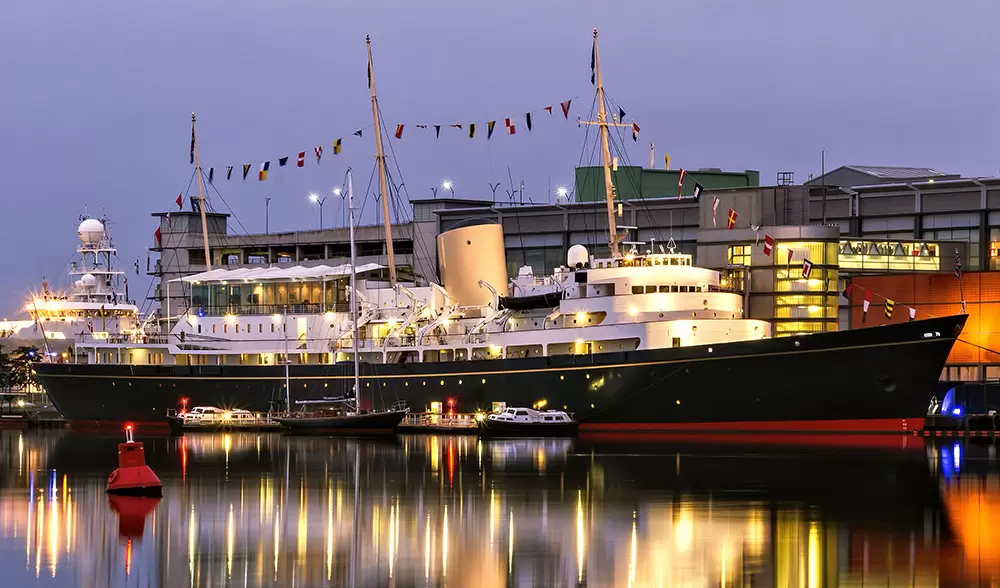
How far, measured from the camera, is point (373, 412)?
60.3 meters

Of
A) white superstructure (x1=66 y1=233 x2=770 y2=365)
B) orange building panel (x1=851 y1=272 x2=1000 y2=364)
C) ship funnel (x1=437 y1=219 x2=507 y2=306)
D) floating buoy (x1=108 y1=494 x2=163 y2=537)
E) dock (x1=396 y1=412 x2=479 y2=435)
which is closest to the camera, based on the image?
floating buoy (x1=108 y1=494 x2=163 y2=537)

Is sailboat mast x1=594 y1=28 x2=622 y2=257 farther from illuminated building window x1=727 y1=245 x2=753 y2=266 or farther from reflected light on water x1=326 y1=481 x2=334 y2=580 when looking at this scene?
reflected light on water x1=326 y1=481 x2=334 y2=580

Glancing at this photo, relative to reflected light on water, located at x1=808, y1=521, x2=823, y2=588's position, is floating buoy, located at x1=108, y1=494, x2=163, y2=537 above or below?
below


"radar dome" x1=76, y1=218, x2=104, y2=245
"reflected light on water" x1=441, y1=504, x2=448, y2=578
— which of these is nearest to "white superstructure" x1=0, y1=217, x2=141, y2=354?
"radar dome" x1=76, y1=218, x2=104, y2=245

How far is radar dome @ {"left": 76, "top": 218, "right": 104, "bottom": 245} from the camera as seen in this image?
84.6 metres

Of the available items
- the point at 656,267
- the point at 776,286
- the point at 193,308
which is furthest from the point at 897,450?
the point at 193,308

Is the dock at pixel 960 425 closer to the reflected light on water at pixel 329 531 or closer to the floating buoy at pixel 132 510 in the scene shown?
the reflected light on water at pixel 329 531

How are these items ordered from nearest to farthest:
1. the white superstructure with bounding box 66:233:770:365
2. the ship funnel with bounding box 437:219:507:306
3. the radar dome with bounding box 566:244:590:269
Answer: the white superstructure with bounding box 66:233:770:365
the radar dome with bounding box 566:244:590:269
the ship funnel with bounding box 437:219:507:306

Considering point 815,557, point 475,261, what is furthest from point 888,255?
point 815,557

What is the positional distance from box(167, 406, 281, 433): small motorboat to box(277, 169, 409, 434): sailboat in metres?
2.51

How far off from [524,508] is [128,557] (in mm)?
9327

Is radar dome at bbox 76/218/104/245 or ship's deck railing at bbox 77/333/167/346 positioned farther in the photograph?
radar dome at bbox 76/218/104/245

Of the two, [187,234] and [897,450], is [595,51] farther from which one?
[187,234]

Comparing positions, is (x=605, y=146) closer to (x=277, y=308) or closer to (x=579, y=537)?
(x=277, y=308)
